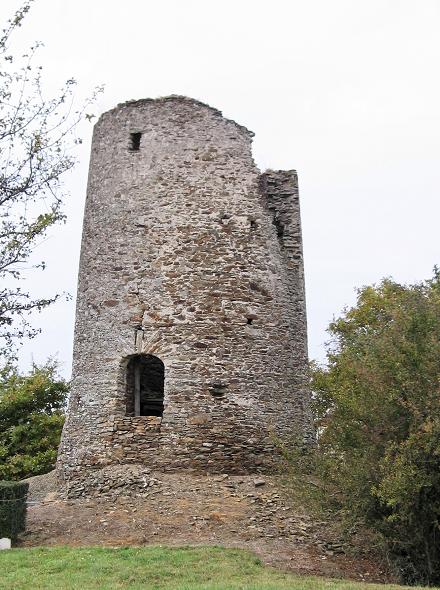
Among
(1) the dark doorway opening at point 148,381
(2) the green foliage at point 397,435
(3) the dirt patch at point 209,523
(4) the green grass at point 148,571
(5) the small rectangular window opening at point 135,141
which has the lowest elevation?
(4) the green grass at point 148,571

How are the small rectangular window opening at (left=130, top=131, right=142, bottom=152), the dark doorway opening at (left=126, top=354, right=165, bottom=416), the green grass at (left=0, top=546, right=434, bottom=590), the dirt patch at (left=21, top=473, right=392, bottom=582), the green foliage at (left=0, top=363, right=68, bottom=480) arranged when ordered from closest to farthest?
1. the green grass at (left=0, top=546, right=434, bottom=590)
2. the dirt patch at (left=21, top=473, right=392, bottom=582)
3. the dark doorway opening at (left=126, top=354, right=165, bottom=416)
4. the small rectangular window opening at (left=130, top=131, right=142, bottom=152)
5. the green foliage at (left=0, top=363, right=68, bottom=480)

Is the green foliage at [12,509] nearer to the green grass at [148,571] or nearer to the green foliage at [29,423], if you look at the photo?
the green grass at [148,571]

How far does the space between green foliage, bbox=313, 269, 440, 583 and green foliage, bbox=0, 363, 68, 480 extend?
41.2 ft

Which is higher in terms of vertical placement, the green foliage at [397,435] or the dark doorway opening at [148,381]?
the dark doorway opening at [148,381]

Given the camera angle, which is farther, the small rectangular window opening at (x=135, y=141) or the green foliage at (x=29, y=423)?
the green foliage at (x=29, y=423)

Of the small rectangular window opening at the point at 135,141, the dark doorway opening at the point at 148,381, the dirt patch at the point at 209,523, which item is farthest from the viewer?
the small rectangular window opening at the point at 135,141

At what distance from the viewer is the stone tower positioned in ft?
49.4

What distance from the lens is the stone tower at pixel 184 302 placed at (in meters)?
15.0

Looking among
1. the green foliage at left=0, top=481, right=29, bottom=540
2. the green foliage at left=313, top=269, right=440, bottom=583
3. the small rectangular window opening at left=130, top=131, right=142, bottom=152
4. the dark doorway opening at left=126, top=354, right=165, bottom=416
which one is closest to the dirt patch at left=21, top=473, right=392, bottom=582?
the green foliage at left=0, top=481, right=29, bottom=540

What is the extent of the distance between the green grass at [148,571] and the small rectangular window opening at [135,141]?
9048 mm

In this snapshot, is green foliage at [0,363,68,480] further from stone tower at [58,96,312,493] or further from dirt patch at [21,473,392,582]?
dirt patch at [21,473,392,582]

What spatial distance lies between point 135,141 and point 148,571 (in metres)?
10.1

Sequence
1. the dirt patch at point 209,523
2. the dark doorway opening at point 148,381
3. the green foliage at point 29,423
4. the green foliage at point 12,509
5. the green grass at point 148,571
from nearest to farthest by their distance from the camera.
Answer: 1. the green grass at point 148,571
2. the dirt patch at point 209,523
3. the green foliage at point 12,509
4. the dark doorway opening at point 148,381
5. the green foliage at point 29,423

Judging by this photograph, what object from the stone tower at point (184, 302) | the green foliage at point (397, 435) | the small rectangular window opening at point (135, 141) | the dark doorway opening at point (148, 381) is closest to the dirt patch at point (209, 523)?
the stone tower at point (184, 302)
